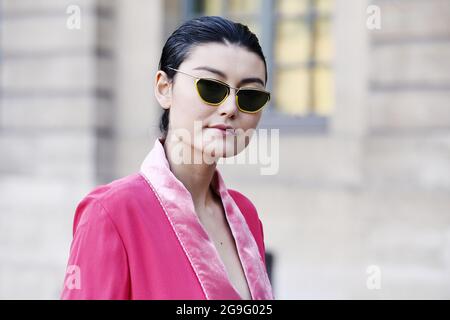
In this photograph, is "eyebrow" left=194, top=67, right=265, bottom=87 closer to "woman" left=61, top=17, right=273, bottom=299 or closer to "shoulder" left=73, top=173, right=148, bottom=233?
"woman" left=61, top=17, right=273, bottom=299

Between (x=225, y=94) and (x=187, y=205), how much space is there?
1.05 feet

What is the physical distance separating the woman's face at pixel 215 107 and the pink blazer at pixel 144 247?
136 millimetres

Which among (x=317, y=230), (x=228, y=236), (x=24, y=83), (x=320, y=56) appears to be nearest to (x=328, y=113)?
(x=320, y=56)

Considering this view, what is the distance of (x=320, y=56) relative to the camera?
845 cm

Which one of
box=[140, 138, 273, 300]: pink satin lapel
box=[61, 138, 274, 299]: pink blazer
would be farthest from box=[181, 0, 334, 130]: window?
box=[61, 138, 274, 299]: pink blazer

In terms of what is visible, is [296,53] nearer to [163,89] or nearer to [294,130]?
[294,130]

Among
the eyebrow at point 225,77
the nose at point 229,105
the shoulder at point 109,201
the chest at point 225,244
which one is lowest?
the chest at point 225,244

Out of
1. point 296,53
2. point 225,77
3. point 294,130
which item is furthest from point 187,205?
point 296,53

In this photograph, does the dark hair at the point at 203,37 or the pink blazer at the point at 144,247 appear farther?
the dark hair at the point at 203,37

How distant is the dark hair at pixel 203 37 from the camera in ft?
7.54

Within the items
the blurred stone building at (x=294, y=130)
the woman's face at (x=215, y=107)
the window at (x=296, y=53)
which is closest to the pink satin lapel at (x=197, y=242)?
the woman's face at (x=215, y=107)

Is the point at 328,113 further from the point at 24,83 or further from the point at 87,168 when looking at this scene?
the point at 24,83

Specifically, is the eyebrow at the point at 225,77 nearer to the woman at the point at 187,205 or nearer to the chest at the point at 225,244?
the woman at the point at 187,205
